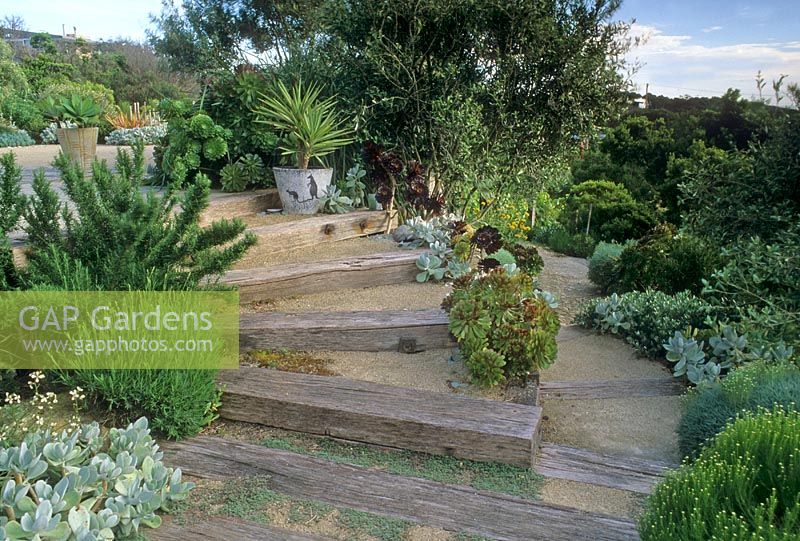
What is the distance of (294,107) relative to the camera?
18.9 ft

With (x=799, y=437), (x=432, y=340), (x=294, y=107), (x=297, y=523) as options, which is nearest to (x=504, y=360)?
(x=432, y=340)

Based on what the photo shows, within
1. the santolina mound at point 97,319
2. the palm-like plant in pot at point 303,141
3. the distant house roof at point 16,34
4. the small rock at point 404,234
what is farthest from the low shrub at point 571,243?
the distant house roof at point 16,34

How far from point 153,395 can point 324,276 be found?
2.09 meters

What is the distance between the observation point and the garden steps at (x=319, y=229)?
17.3 feet

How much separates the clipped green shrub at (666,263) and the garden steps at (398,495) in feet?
11.3

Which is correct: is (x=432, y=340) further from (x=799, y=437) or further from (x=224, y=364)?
(x=799, y=437)

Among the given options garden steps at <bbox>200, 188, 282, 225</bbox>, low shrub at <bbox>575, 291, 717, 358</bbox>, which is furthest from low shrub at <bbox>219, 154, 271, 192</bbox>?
low shrub at <bbox>575, 291, 717, 358</bbox>

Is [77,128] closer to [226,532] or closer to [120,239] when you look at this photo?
[120,239]

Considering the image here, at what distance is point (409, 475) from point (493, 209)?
15.1 feet

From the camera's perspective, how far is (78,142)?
294 inches

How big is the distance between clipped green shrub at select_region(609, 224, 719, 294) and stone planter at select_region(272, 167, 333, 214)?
9.32 ft

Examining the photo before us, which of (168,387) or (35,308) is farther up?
(35,308)

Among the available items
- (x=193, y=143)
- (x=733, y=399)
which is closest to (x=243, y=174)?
(x=193, y=143)

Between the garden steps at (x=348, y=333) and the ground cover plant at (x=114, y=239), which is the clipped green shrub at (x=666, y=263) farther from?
the ground cover plant at (x=114, y=239)
